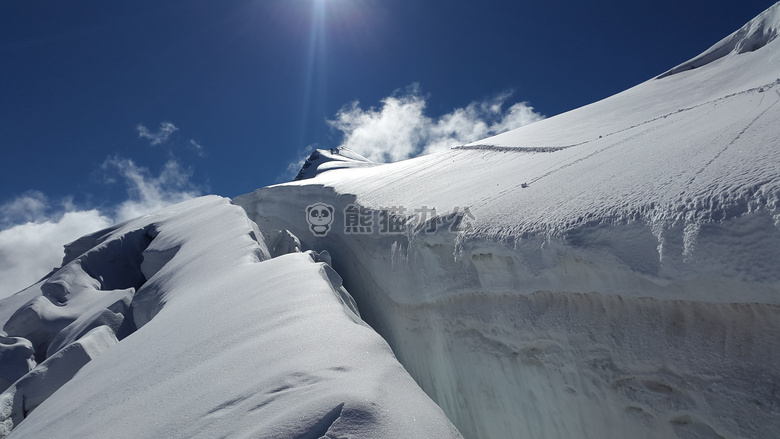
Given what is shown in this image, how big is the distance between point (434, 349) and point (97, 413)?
2040 millimetres

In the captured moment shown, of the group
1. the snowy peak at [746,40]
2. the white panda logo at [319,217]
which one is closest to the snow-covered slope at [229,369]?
the white panda logo at [319,217]

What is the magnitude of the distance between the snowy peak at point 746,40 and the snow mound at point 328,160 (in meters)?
9.71

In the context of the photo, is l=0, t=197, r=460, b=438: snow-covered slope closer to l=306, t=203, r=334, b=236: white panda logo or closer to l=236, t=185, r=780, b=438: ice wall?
l=236, t=185, r=780, b=438: ice wall

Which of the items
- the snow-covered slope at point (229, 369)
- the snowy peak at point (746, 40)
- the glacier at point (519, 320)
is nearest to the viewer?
the snow-covered slope at point (229, 369)

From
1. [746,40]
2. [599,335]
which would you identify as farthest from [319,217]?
[746,40]

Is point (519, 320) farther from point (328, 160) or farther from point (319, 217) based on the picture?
point (328, 160)

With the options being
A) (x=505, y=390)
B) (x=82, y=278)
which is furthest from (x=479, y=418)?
(x=82, y=278)

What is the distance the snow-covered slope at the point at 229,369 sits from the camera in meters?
1.12

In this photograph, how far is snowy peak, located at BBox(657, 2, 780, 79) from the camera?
4.36 meters

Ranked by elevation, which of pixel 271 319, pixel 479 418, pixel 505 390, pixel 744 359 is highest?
pixel 271 319

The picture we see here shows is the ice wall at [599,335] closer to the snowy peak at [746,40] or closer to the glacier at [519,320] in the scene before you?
the glacier at [519,320]

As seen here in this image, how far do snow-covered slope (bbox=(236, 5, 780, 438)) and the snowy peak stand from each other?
3.32 feet

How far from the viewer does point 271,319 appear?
75.9 inches

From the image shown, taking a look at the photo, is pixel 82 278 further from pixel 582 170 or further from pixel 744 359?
pixel 744 359
